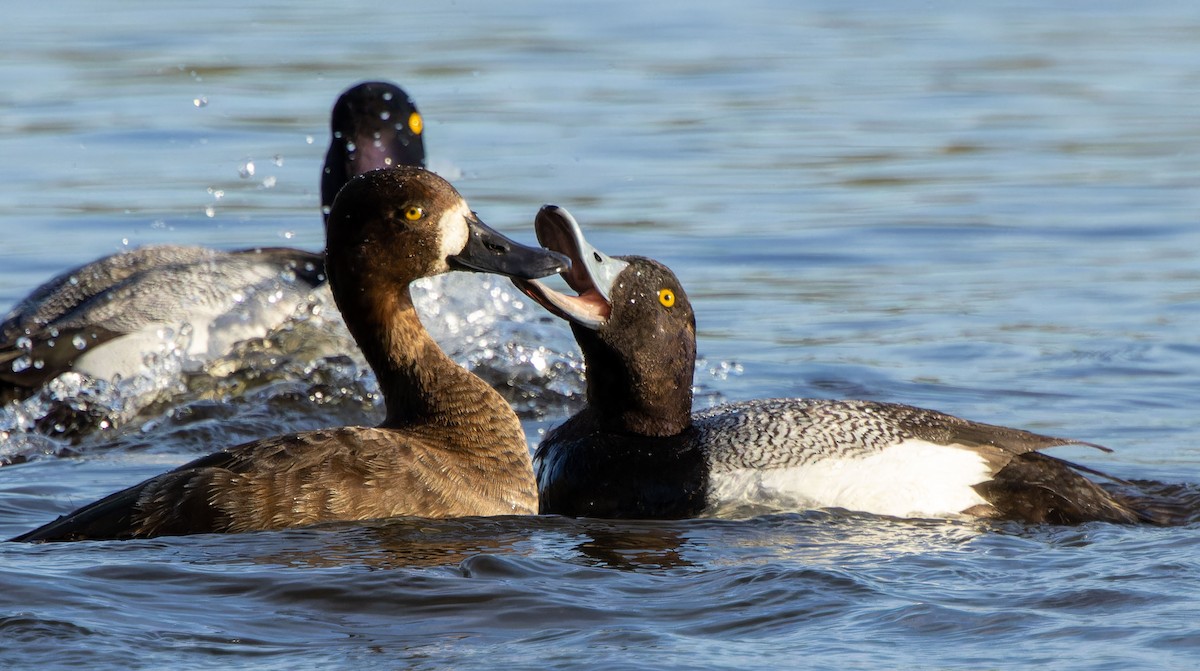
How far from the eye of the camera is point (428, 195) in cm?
639

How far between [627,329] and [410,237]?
810mm

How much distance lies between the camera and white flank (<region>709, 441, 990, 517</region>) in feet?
20.5

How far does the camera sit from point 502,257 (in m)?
6.40

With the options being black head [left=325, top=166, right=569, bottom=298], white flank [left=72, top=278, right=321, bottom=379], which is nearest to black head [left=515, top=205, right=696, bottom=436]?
black head [left=325, top=166, right=569, bottom=298]

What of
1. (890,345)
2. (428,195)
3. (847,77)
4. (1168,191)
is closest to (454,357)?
(890,345)

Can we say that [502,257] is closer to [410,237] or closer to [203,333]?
[410,237]

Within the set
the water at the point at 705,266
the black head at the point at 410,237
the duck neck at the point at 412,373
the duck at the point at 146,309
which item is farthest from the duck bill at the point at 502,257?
the duck at the point at 146,309

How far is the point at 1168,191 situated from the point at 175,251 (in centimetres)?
657

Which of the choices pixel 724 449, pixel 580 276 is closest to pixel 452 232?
pixel 580 276

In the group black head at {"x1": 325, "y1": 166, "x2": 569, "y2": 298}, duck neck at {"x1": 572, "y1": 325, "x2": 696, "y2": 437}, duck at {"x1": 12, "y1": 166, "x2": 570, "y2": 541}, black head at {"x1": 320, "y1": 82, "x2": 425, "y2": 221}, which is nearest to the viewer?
duck at {"x1": 12, "y1": 166, "x2": 570, "y2": 541}

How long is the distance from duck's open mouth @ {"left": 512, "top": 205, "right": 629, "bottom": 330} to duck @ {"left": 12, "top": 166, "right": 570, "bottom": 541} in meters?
0.10

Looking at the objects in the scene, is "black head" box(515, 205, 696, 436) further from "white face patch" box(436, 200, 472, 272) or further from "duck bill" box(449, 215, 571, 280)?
"white face patch" box(436, 200, 472, 272)

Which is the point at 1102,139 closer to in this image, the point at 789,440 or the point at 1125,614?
the point at 789,440

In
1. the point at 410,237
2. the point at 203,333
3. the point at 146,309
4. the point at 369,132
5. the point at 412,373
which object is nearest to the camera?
the point at 410,237
